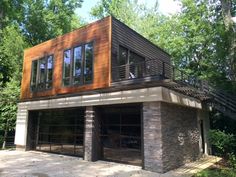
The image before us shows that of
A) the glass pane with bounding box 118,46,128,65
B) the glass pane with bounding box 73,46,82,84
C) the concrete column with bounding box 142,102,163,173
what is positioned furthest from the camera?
the glass pane with bounding box 73,46,82,84

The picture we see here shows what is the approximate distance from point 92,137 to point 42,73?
6600 millimetres

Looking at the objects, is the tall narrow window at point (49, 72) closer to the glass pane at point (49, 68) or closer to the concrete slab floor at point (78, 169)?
the glass pane at point (49, 68)

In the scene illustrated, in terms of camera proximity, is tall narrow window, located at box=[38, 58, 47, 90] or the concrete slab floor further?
tall narrow window, located at box=[38, 58, 47, 90]

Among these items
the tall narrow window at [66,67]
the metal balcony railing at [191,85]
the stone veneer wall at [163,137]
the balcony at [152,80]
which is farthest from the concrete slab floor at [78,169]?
the tall narrow window at [66,67]

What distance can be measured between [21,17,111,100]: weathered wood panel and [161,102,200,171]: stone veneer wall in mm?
3400

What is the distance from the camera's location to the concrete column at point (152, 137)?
958cm

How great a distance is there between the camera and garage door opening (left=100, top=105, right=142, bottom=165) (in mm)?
11078

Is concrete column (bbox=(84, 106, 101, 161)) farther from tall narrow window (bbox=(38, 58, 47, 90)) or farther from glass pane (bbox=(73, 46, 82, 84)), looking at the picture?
tall narrow window (bbox=(38, 58, 47, 90))

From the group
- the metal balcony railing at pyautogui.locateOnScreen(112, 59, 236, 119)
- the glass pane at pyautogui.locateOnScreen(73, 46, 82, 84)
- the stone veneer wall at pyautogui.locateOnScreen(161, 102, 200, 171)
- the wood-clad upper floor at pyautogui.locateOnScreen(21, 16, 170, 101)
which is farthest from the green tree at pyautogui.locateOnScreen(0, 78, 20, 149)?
the stone veneer wall at pyautogui.locateOnScreen(161, 102, 200, 171)

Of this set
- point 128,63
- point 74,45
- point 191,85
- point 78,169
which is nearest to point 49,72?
point 74,45

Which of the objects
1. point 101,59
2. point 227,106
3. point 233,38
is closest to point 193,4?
point 233,38

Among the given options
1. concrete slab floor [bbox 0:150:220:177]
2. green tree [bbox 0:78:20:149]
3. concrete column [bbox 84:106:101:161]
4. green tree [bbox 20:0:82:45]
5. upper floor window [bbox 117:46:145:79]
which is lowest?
concrete slab floor [bbox 0:150:220:177]

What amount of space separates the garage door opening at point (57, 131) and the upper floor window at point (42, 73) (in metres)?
1.78

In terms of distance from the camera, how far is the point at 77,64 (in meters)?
13.5
